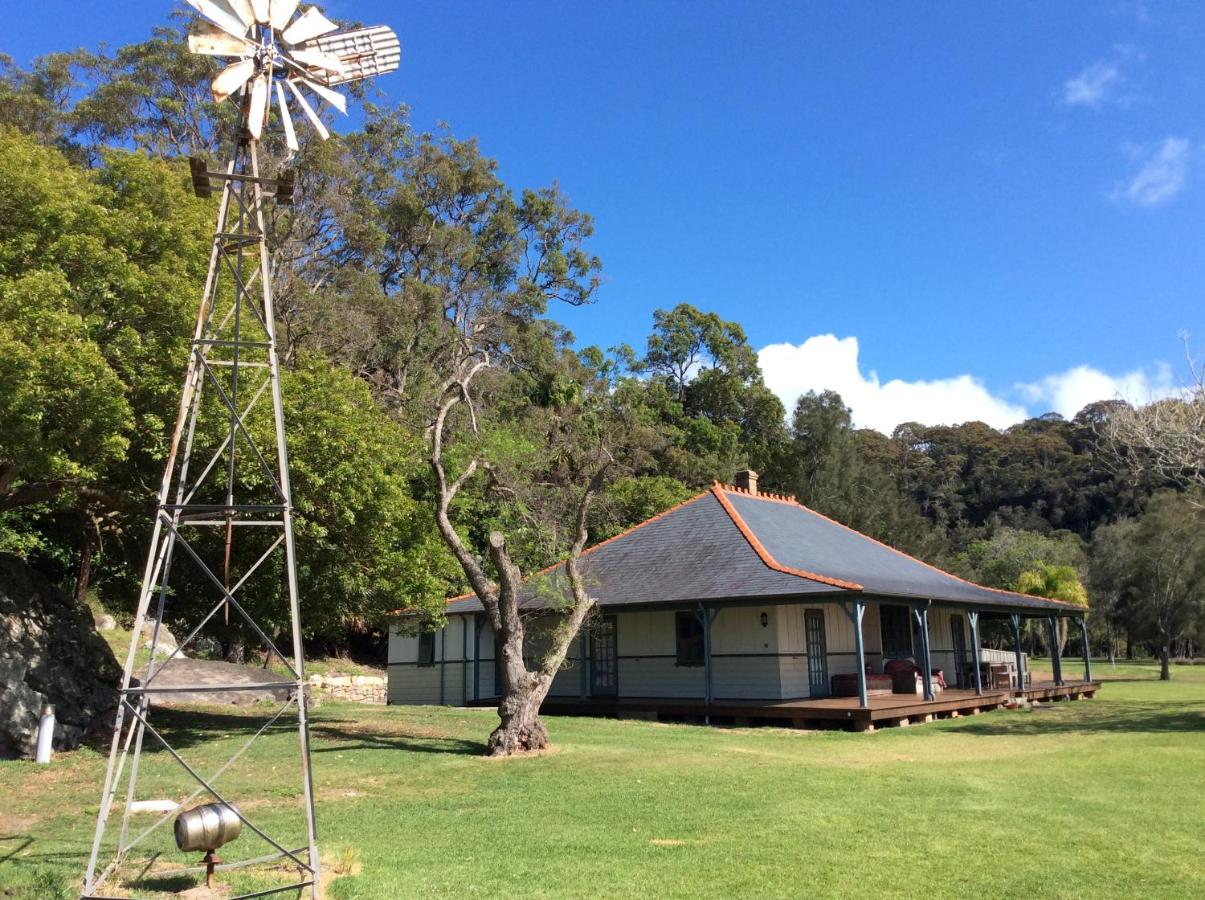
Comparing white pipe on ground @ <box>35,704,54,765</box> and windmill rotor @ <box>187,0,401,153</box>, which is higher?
windmill rotor @ <box>187,0,401,153</box>

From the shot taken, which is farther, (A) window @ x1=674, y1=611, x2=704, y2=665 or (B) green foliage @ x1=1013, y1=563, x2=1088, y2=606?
(B) green foliage @ x1=1013, y1=563, x2=1088, y2=606

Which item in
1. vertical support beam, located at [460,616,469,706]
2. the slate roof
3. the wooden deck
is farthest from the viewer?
vertical support beam, located at [460,616,469,706]

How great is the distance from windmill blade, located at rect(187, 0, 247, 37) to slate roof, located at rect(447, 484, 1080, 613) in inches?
433

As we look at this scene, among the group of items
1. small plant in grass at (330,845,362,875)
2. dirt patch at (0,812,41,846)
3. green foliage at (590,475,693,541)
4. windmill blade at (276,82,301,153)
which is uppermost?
green foliage at (590,475,693,541)

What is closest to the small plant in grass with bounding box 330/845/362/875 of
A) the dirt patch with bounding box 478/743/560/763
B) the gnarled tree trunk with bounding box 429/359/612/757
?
the dirt patch with bounding box 478/743/560/763

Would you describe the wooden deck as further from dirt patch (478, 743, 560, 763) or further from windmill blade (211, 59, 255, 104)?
windmill blade (211, 59, 255, 104)

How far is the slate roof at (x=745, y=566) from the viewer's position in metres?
19.0

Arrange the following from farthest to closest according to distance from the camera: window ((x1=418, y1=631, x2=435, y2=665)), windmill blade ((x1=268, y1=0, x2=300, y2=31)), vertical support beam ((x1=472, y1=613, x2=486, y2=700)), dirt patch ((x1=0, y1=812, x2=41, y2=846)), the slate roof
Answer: window ((x1=418, y1=631, x2=435, y2=665)), vertical support beam ((x1=472, y1=613, x2=486, y2=700)), the slate roof, dirt patch ((x1=0, y1=812, x2=41, y2=846)), windmill blade ((x1=268, y1=0, x2=300, y2=31))

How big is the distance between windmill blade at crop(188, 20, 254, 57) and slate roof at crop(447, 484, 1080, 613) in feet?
35.9

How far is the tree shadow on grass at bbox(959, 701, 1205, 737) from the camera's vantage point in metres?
17.4

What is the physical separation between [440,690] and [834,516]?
2639cm

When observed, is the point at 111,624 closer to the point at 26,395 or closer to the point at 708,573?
the point at 708,573

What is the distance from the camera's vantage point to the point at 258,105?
6.89 metres

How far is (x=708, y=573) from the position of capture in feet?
68.0
